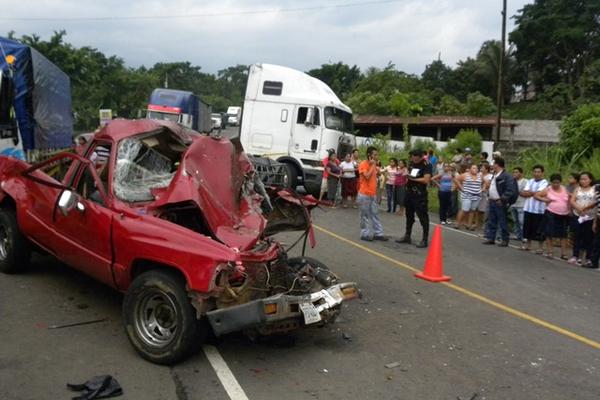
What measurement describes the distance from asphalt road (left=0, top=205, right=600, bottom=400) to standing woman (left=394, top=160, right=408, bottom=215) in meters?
7.54

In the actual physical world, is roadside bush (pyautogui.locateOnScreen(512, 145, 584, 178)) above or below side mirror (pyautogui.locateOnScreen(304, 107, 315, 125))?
below

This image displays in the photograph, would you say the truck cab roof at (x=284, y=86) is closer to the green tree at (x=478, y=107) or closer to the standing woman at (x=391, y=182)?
the standing woman at (x=391, y=182)

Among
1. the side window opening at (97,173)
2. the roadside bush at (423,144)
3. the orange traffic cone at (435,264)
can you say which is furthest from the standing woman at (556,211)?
the roadside bush at (423,144)

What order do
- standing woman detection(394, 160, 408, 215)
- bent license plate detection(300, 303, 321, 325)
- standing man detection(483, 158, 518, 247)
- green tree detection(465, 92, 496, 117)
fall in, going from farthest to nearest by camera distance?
green tree detection(465, 92, 496, 117) → standing woman detection(394, 160, 408, 215) → standing man detection(483, 158, 518, 247) → bent license plate detection(300, 303, 321, 325)

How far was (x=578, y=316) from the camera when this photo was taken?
6.95 meters

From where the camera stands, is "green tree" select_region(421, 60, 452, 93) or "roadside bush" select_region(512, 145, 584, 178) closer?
"roadside bush" select_region(512, 145, 584, 178)

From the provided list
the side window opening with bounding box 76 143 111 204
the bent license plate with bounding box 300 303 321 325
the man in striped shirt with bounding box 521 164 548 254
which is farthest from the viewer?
the man in striped shirt with bounding box 521 164 548 254

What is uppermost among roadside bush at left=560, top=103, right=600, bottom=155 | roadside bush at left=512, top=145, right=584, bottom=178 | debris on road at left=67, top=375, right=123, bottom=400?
roadside bush at left=560, top=103, right=600, bottom=155

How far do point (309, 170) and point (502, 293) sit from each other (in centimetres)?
979

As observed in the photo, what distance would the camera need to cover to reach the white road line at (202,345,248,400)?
4277 mm

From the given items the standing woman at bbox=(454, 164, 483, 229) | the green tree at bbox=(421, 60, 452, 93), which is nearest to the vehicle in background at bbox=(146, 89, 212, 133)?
the standing woman at bbox=(454, 164, 483, 229)

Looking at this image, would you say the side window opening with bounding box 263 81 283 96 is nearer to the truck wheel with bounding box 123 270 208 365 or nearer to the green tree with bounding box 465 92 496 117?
the truck wheel with bounding box 123 270 208 365

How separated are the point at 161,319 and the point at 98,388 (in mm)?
861

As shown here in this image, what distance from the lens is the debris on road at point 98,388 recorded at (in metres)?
4.10
